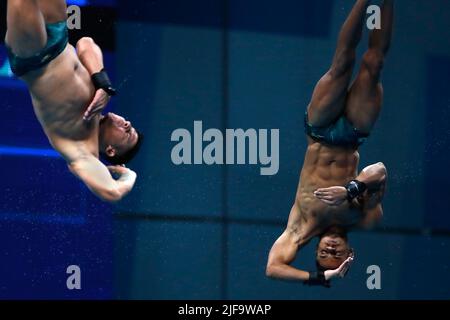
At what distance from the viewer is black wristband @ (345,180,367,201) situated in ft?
20.5

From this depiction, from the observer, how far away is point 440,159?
6.87 metres

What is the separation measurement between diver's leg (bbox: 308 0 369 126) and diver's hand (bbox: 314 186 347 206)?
1.12 ft

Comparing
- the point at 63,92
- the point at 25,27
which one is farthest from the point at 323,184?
the point at 25,27

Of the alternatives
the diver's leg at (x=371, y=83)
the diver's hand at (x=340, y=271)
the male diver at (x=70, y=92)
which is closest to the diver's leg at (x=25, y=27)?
the male diver at (x=70, y=92)

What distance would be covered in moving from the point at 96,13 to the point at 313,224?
159 cm

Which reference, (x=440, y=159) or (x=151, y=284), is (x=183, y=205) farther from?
(x=440, y=159)

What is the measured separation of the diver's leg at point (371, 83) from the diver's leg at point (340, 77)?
6 cm

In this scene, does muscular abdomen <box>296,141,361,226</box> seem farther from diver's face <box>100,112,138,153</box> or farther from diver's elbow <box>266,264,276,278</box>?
diver's face <box>100,112,138,153</box>

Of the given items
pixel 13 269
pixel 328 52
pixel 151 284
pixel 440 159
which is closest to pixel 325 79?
pixel 328 52

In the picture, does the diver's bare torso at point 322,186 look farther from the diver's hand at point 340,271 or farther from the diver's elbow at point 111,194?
the diver's elbow at point 111,194

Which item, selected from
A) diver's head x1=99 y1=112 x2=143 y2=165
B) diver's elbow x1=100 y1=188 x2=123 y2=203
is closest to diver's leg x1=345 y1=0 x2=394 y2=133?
diver's head x1=99 y1=112 x2=143 y2=165

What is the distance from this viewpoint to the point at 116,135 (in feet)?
19.1

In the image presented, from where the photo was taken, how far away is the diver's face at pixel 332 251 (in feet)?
20.9

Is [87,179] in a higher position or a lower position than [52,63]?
lower
